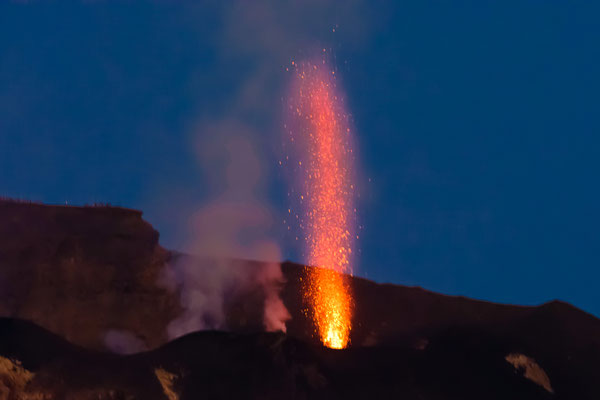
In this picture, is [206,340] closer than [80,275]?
No

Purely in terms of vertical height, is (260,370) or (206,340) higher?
(206,340)

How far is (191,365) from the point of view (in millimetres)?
6484

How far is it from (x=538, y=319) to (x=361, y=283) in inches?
104

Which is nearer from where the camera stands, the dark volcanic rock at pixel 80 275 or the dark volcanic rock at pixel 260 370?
the dark volcanic rock at pixel 260 370

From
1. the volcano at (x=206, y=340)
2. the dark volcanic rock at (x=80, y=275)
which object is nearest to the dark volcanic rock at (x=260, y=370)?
the volcano at (x=206, y=340)

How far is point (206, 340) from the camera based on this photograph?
658cm

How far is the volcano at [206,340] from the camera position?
6.31m

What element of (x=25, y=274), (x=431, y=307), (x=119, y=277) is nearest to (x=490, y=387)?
(x=431, y=307)

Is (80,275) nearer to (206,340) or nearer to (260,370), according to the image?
(206,340)

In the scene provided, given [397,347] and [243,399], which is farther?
[397,347]

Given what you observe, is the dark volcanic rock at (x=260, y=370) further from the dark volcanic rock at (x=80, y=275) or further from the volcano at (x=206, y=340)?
Answer: the dark volcanic rock at (x=80, y=275)

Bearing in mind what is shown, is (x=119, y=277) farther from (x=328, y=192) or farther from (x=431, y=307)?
(x=328, y=192)

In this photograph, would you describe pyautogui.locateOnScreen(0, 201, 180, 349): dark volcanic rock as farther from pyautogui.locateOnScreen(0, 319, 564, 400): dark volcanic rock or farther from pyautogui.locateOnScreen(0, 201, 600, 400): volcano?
pyautogui.locateOnScreen(0, 319, 564, 400): dark volcanic rock

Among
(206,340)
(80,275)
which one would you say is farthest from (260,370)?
(80,275)
